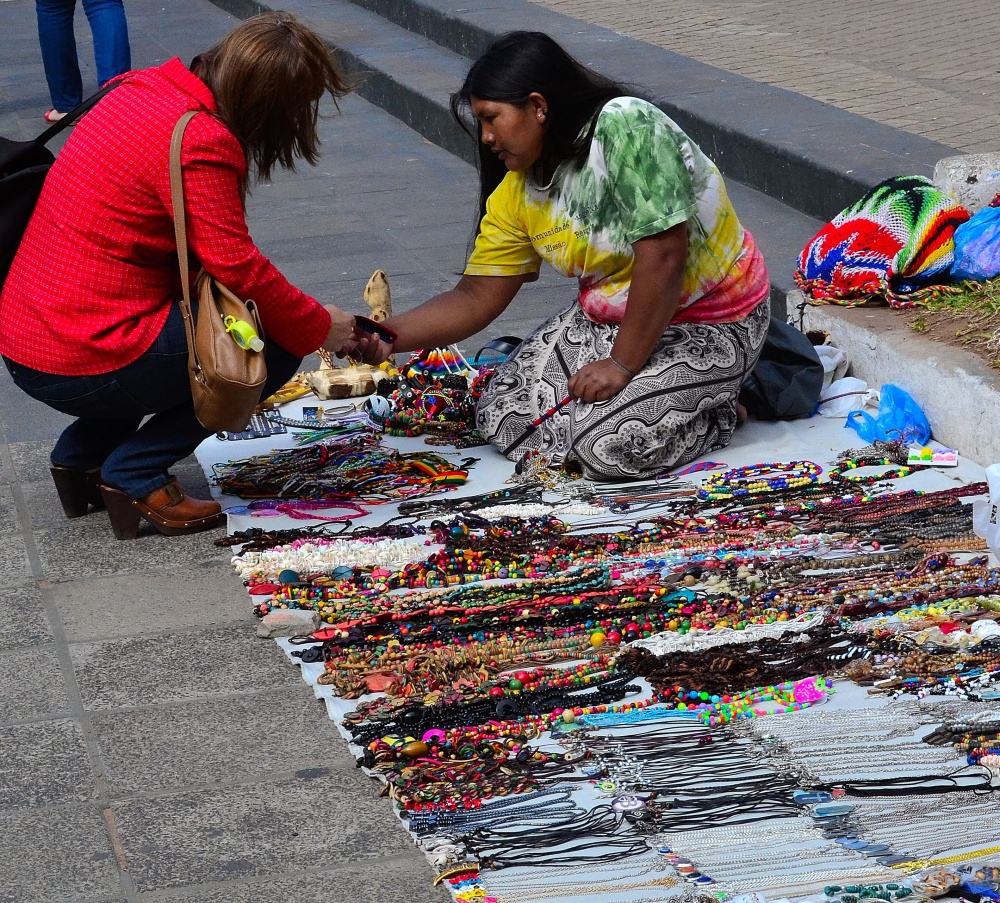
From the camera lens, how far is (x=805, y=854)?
2.37 m

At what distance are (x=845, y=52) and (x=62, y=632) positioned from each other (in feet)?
19.1

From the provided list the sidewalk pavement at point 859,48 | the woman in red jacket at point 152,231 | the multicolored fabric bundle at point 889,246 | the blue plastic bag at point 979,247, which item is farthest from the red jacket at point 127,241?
the sidewalk pavement at point 859,48

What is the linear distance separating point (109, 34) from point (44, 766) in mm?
5889

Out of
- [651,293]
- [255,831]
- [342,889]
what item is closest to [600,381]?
[651,293]

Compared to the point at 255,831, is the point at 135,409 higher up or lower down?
higher up

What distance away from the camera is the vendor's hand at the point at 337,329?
3773mm

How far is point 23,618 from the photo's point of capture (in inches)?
135

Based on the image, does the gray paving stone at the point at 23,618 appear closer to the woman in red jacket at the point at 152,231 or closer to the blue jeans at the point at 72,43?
the woman in red jacket at the point at 152,231

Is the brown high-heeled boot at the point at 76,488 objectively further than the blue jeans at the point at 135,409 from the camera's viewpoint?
Yes

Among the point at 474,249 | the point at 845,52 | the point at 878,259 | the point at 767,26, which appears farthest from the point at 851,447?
the point at 767,26

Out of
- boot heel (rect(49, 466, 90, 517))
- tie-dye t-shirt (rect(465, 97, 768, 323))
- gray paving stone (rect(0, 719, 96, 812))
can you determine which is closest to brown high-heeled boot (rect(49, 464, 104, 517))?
boot heel (rect(49, 466, 90, 517))

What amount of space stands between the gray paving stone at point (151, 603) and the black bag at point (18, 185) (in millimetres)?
824

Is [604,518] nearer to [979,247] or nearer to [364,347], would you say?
[364,347]

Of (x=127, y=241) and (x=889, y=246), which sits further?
(x=889, y=246)
